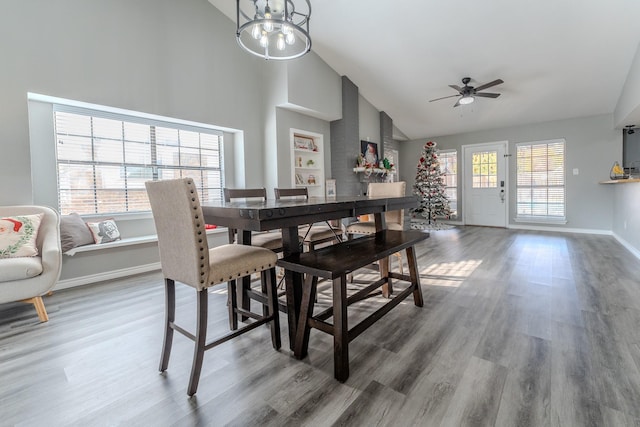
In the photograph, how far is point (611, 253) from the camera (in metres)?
4.17

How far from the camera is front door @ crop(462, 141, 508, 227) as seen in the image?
6.83m

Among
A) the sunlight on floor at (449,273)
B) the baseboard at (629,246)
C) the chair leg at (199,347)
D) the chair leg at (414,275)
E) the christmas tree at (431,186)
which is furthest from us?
the christmas tree at (431,186)

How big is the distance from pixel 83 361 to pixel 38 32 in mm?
3152

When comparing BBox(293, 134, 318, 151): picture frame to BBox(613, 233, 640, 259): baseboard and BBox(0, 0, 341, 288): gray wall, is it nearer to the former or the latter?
BBox(0, 0, 341, 288): gray wall

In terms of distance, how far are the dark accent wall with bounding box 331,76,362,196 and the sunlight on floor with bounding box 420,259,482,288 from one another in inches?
98.3

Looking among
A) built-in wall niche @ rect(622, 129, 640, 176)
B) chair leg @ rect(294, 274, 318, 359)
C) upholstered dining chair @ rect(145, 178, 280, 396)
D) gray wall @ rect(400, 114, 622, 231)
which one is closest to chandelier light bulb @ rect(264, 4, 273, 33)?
upholstered dining chair @ rect(145, 178, 280, 396)

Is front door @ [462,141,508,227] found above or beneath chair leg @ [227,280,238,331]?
above

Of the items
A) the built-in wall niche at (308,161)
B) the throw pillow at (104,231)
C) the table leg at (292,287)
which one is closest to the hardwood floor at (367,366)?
the table leg at (292,287)

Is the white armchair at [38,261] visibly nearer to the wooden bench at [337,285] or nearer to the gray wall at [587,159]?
the wooden bench at [337,285]

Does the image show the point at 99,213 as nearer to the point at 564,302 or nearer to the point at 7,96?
the point at 7,96

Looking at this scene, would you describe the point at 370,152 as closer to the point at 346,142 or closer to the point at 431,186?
the point at 346,142

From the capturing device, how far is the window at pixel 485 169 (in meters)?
6.95

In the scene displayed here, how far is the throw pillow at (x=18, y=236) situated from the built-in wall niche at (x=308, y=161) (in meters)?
3.37

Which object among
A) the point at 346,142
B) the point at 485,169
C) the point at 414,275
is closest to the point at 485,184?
the point at 485,169
